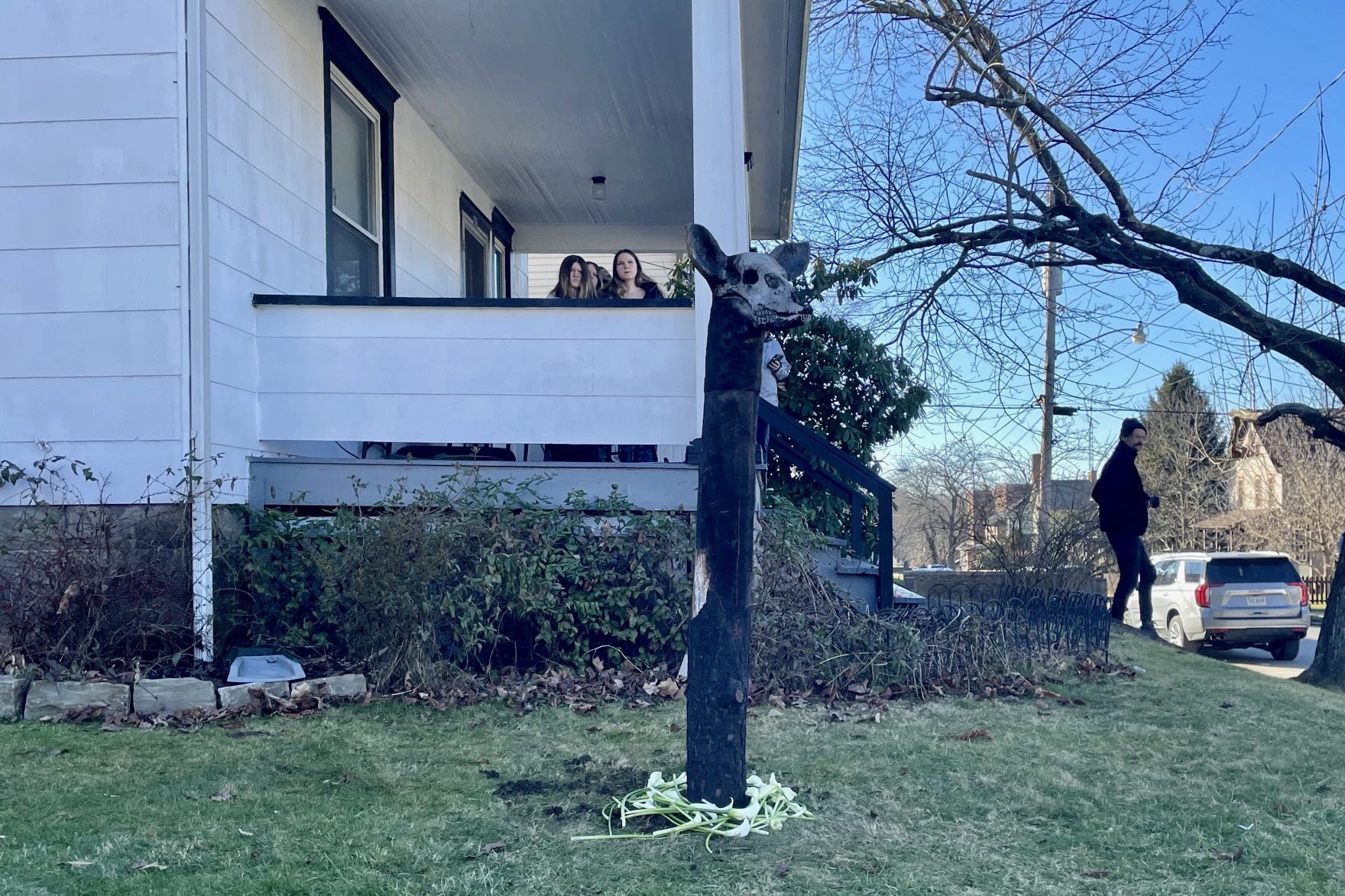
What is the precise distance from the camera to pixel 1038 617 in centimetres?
742

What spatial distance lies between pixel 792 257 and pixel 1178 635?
16.7 meters

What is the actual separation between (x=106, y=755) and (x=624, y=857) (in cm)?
253

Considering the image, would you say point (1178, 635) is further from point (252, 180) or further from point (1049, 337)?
point (252, 180)

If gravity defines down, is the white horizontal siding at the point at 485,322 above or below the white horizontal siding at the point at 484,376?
above

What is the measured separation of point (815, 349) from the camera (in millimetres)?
10680

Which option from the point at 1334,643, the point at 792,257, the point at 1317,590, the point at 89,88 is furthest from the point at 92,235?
the point at 1317,590

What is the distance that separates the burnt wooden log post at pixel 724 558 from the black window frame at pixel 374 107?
5.17 metres

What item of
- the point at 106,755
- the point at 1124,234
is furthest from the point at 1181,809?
the point at 1124,234

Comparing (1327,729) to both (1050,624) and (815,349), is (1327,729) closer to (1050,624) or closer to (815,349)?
(1050,624)

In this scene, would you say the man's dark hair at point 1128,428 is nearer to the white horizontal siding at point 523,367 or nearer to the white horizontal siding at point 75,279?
the white horizontal siding at point 523,367

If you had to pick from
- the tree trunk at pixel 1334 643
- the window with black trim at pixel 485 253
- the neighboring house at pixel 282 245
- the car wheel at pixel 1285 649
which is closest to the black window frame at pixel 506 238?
the window with black trim at pixel 485 253

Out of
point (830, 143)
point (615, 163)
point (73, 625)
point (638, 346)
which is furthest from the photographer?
point (615, 163)

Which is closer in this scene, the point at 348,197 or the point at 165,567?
the point at 165,567

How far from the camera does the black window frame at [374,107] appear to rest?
26.3 ft
